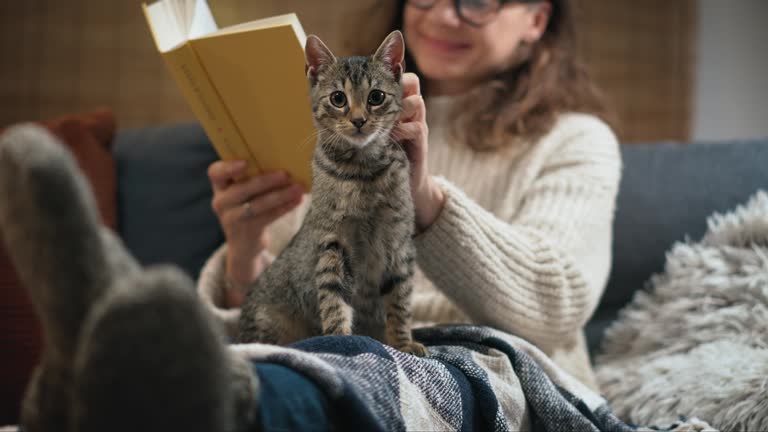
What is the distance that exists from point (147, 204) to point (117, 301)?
1.30 metres

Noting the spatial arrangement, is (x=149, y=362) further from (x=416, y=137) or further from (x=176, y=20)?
(x=176, y=20)

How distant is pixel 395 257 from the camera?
905 millimetres

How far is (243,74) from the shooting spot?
0.98m

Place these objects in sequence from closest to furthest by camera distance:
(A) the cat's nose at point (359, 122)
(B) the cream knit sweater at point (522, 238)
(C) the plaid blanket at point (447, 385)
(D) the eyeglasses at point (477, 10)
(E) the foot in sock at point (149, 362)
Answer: (E) the foot in sock at point (149, 362)
(C) the plaid blanket at point (447, 385)
(A) the cat's nose at point (359, 122)
(B) the cream knit sweater at point (522, 238)
(D) the eyeglasses at point (477, 10)

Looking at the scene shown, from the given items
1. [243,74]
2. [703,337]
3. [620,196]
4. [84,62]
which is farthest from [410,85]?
[84,62]

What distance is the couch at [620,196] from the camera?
1.53 metres

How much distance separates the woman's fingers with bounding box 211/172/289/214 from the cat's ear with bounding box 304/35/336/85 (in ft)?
0.98

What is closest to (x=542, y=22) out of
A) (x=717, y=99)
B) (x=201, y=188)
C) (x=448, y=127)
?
(x=448, y=127)

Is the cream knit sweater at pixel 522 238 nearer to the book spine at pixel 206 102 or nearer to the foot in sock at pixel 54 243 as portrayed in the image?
the book spine at pixel 206 102

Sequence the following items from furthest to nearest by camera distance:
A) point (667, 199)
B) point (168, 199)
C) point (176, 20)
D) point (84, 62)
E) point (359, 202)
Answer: point (84, 62), point (168, 199), point (667, 199), point (176, 20), point (359, 202)

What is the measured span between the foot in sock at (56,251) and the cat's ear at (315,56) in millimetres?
429

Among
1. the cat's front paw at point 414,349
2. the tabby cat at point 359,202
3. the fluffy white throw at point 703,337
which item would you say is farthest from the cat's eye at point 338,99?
the fluffy white throw at point 703,337

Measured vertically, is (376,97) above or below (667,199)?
above

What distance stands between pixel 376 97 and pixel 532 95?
25.3 inches
